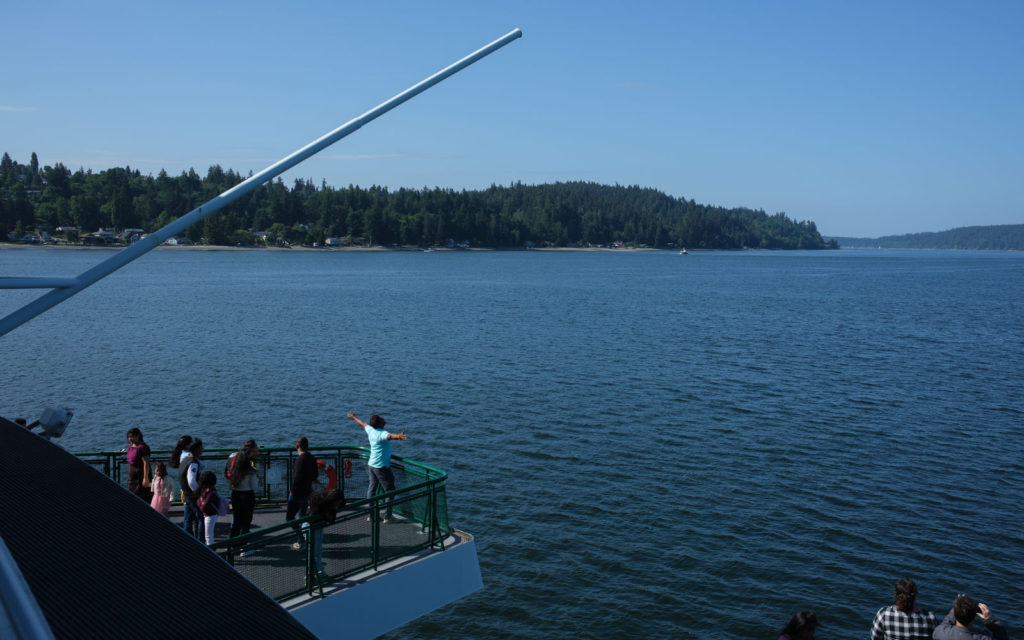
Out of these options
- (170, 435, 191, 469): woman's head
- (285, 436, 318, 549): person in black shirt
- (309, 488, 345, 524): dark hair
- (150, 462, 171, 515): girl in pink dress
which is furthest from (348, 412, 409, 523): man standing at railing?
(150, 462, 171, 515): girl in pink dress

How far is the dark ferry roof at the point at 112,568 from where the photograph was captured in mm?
5543

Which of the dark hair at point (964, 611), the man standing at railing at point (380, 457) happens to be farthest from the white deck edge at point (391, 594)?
the dark hair at point (964, 611)

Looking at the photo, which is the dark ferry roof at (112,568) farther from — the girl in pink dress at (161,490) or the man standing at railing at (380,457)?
the man standing at railing at (380,457)

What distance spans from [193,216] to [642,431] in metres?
19.4

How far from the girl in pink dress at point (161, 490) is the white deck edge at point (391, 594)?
125 inches

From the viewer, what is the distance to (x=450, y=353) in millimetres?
44094

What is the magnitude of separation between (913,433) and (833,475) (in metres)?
6.95

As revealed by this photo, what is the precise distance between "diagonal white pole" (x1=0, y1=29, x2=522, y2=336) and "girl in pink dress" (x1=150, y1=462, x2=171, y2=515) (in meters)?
2.90

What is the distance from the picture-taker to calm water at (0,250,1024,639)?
1589 centimetres

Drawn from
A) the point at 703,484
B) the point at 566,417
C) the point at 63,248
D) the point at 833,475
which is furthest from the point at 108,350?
the point at 63,248

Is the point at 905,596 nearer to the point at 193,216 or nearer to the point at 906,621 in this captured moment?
the point at 906,621

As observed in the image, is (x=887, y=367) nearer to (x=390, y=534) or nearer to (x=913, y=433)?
(x=913, y=433)

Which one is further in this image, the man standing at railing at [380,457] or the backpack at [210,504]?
the man standing at railing at [380,457]

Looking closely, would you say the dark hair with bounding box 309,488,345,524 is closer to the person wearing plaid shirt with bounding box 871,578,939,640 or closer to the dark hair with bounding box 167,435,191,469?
the dark hair with bounding box 167,435,191,469
